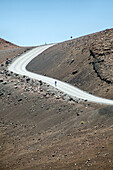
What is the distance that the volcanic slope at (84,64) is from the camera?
1767 inches

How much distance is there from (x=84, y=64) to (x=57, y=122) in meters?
26.6

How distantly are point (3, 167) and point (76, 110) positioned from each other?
14.5 metres

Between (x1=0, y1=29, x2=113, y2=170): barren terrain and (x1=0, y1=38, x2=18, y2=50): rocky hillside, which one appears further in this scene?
(x1=0, y1=38, x2=18, y2=50): rocky hillside

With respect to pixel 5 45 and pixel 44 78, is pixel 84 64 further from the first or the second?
pixel 5 45

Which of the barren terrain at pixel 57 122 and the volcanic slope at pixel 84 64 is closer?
the barren terrain at pixel 57 122

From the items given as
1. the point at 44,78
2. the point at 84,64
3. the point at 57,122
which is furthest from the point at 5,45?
the point at 57,122

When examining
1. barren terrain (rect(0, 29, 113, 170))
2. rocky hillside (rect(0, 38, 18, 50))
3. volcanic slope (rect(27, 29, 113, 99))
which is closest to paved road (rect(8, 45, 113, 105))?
volcanic slope (rect(27, 29, 113, 99))

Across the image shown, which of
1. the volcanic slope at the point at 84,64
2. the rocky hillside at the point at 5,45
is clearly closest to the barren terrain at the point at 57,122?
the volcanic slope at the point at 84,64

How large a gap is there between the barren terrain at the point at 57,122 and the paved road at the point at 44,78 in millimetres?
1908

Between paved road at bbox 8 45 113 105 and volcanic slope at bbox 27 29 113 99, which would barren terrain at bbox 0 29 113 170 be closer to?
volcanic slope at bbox 27 29 113 99

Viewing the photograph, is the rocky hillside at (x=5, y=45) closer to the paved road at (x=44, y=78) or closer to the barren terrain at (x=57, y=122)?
the paved road at (x=44, y=78)

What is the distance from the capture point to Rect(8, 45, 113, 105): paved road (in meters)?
39.0

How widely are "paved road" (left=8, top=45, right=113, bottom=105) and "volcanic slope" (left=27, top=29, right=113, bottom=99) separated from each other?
5.82 ft

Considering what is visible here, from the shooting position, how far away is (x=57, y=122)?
107 ft
